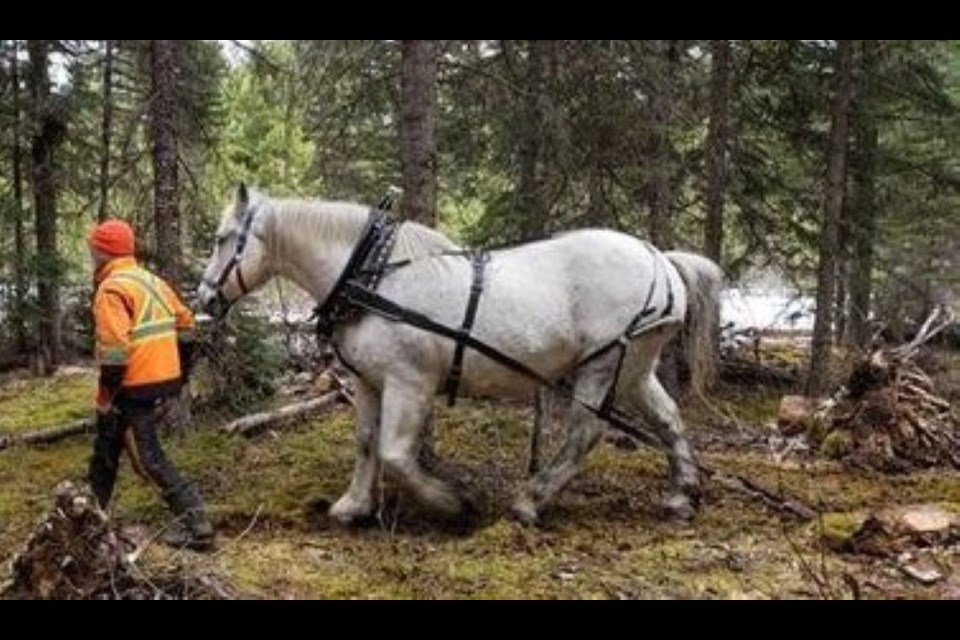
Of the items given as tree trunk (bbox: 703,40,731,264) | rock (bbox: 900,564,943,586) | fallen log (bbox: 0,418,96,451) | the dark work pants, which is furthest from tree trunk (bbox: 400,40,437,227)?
tree trunk (bbox: 703,40,731,264)

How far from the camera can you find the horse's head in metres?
7.29

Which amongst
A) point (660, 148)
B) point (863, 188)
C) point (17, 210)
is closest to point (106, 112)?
point (17, 210)

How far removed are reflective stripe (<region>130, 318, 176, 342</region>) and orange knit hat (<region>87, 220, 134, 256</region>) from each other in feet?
1.53

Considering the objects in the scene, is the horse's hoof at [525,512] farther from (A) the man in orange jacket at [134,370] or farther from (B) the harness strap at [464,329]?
(A) the man in orange jacket at [134,370]

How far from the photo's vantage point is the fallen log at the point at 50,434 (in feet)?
32.1

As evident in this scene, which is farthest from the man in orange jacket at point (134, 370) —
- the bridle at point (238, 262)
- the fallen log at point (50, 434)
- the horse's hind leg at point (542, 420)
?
the fallen log at point (50, 434)

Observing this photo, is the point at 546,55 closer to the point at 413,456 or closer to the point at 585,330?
the point at 585,330

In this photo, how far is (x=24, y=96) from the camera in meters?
14.1

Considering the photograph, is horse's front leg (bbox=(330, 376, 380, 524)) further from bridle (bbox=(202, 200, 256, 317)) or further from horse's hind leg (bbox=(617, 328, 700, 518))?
horse's hind leg (bbox=(617, 328, 700, 518))

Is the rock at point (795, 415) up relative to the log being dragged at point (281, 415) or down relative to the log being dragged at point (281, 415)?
up

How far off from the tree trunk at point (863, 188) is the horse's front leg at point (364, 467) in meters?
8.97

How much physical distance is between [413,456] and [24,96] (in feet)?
31.2
